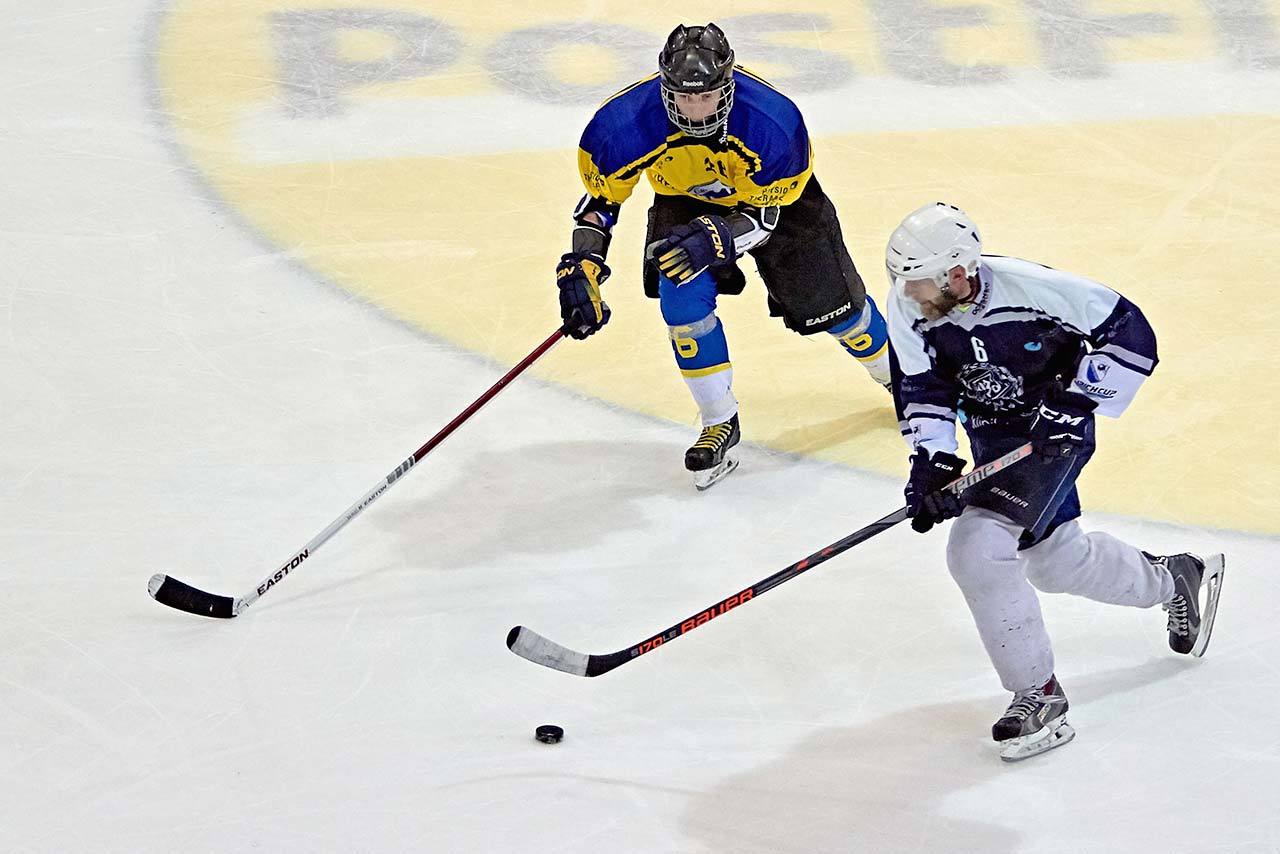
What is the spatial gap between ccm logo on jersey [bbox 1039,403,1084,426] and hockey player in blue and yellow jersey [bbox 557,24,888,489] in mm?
1051

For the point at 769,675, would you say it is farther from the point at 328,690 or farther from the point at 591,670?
the point at 328,690

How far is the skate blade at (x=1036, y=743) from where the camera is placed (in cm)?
352

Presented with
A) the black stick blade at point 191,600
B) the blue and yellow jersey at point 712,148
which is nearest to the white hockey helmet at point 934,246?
the blue and yellow jersey at point 712,148

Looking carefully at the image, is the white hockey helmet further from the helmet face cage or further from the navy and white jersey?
the helmet face cage

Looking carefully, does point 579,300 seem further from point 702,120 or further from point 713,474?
point 713,474

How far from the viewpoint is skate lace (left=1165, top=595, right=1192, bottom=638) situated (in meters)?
3.75

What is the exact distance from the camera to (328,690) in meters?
3.76

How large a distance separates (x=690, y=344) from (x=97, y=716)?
1786 mm

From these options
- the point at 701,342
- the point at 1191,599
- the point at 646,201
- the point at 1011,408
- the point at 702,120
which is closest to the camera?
the point at 1011,408

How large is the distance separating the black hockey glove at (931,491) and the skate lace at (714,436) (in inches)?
43.4

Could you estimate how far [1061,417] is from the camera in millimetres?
3465

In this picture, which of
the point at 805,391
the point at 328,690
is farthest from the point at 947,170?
the point at 328,690

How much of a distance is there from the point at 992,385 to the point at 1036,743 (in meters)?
0.75

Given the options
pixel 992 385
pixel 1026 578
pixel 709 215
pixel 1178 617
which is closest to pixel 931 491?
pixel 992 385
